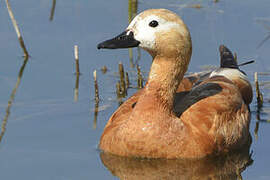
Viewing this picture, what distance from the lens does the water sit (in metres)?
8.94

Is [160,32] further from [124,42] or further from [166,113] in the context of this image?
[166,113]

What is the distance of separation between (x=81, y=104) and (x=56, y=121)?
0.61 m

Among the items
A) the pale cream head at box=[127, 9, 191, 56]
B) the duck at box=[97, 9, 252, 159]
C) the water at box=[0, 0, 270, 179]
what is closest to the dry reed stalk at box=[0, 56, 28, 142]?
the water at box=[0, 0, 270, 179]

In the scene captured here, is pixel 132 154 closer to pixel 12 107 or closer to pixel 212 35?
pixel 12 107

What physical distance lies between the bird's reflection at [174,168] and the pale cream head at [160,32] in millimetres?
1297

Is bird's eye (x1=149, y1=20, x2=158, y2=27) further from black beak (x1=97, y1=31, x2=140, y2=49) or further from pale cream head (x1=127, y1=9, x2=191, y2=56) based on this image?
black beak (x1=97, y1=31, x2=140, y2=49)

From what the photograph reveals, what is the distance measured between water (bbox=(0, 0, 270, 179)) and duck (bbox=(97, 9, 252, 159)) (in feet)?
0.66

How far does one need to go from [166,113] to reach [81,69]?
295cm

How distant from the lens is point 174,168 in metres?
8.78

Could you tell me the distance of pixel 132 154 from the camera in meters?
8.91

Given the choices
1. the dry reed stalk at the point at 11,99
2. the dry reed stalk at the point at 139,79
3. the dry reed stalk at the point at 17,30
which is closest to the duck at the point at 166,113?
the dry reed stalk at the point at 11,99

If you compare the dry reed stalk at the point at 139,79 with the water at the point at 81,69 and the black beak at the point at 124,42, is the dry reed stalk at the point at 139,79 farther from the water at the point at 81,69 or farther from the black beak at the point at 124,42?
the black beak at the point at 124,42

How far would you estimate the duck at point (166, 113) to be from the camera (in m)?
8.76

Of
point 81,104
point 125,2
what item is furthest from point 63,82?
point 125,2
